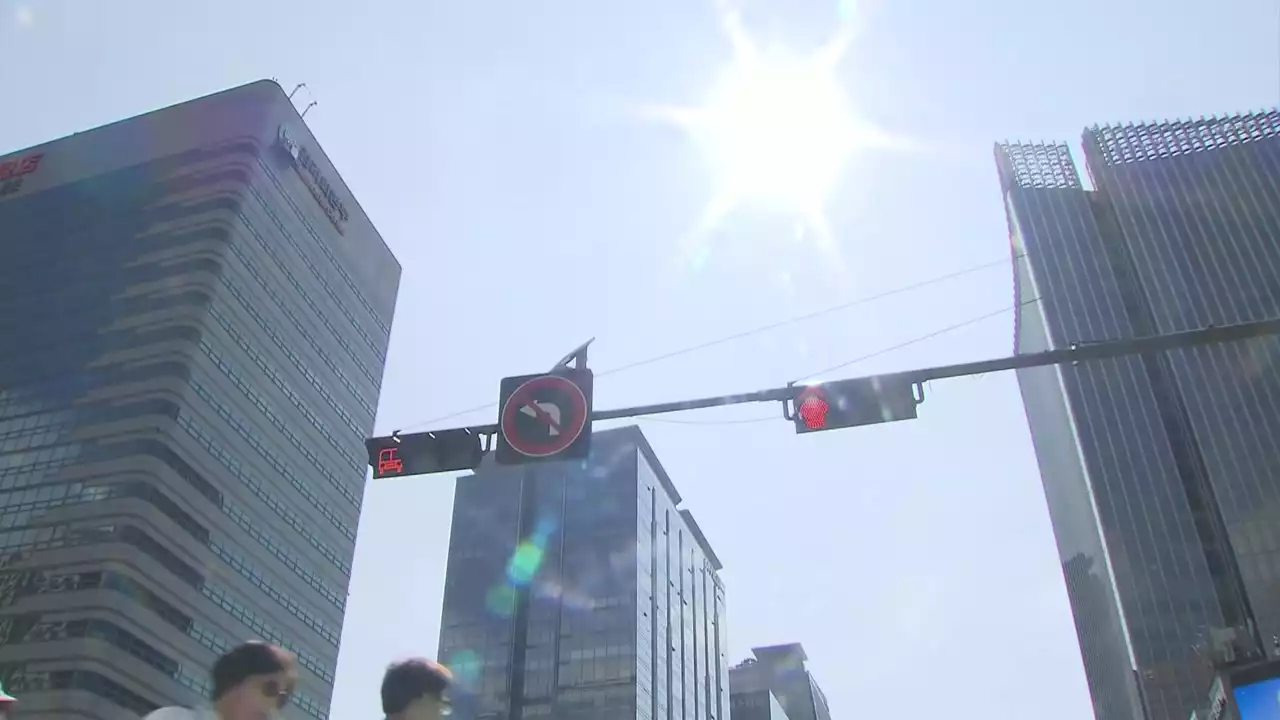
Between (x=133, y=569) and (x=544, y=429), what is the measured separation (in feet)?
223

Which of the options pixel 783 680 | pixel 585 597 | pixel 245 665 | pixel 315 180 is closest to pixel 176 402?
pixel 315 180

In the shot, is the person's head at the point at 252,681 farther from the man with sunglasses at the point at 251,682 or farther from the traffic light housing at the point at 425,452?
the traffic light housing at the point at 425,452

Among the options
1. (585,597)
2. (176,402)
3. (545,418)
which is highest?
(176,402)

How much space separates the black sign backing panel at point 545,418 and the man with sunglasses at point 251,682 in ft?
12.1

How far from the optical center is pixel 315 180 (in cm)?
9125

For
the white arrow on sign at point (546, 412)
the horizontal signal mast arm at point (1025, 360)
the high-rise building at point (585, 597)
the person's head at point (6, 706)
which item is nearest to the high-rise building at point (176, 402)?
the high-rise building at point (585, 597)

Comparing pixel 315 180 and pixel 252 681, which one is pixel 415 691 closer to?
pixel 252 681

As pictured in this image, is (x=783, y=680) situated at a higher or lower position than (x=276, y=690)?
higher

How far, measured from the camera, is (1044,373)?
409 feet

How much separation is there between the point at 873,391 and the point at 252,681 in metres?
5.06

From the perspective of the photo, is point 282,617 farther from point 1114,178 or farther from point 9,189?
point 1114,178

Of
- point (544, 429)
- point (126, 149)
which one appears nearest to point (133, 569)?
point (126, 149)

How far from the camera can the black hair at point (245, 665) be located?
153 inches

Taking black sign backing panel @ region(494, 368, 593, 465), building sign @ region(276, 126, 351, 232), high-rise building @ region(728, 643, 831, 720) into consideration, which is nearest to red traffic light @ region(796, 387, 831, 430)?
black sign backing panel @ region(494, 368, 593, 465)
